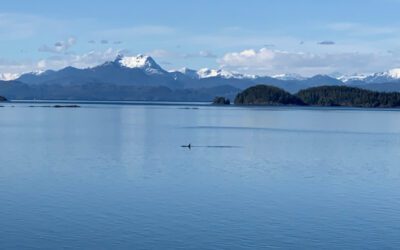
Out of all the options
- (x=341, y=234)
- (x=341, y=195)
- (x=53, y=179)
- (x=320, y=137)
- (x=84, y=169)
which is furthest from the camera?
(x=320, y=137)

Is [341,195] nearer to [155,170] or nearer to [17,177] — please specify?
[155,170]

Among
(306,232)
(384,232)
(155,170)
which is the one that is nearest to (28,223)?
(306,232)

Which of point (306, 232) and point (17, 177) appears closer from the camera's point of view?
point (306, 232)

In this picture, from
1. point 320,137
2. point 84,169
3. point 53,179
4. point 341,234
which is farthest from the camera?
point 320,137

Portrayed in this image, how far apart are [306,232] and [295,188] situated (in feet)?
29.2

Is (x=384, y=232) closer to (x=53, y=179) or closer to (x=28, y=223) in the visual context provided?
(x=28, y=223)

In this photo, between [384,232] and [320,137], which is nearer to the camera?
[384,232]

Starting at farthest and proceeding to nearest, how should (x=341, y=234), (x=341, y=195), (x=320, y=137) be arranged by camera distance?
(x=320, y=137)
(x=341, y=195)
(x=341, y=234)

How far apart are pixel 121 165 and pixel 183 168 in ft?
11.9

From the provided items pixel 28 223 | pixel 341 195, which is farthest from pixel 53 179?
pixel 341 195

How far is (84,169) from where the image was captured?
38000mm

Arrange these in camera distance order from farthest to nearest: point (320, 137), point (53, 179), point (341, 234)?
point (320, 137), point (53, 179), point (341, 234)

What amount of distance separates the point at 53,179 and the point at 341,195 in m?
13.8

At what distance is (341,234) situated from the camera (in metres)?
23.2
